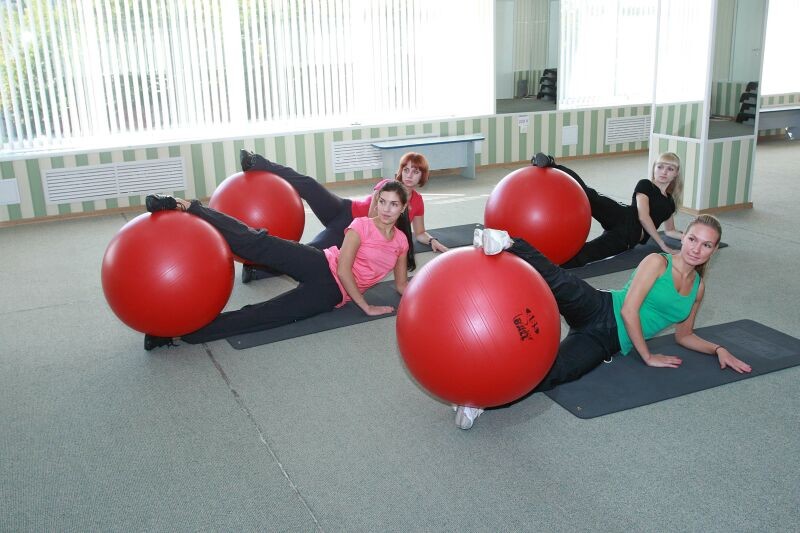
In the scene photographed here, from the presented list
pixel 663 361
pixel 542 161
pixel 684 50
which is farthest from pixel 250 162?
pixel 684 50

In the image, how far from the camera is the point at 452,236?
5.68 metres

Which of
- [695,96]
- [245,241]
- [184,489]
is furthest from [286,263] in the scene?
[695,96]

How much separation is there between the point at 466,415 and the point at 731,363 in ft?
4.20

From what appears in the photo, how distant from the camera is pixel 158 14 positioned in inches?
272

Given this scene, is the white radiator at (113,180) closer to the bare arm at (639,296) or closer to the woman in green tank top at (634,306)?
the woman in green tank top at (634,306)

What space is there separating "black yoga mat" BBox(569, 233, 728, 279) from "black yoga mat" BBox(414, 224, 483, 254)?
0.94m

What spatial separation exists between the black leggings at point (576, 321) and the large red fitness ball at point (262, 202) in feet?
6.12

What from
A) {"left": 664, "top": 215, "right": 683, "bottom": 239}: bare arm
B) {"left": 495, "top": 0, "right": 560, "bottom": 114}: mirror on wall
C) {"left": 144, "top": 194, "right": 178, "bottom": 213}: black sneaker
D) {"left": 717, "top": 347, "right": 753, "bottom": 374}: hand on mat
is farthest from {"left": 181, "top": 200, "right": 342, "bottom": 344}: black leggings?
{"left": 495, "top": 0, "right": 560, "bottom": 114}: mirror on wall

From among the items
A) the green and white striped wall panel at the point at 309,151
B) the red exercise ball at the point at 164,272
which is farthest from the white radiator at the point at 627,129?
the red exercise ball at the point at 164,272

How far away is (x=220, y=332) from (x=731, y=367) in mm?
2466

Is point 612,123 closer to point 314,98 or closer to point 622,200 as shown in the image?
point 622,200

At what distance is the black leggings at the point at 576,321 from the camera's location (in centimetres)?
305

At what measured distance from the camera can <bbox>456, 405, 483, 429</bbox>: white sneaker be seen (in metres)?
2.83

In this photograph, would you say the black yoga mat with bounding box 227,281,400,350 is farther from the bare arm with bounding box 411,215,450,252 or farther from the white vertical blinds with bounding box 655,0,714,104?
the white vertical blinds with bounding box 655,0,714,104
